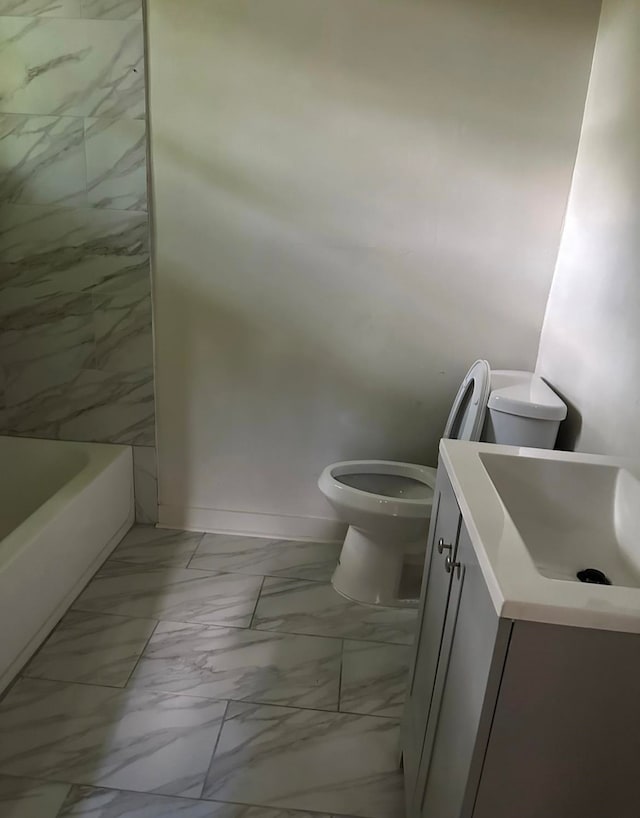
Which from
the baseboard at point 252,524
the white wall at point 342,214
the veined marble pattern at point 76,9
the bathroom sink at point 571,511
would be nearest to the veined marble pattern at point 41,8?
the veined marble pattern at point 76,9

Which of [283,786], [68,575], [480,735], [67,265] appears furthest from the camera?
[67,265]

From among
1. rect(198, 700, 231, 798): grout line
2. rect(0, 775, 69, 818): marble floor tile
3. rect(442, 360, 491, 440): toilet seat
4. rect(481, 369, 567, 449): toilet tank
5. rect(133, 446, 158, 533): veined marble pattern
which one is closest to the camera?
rect(0, 775, 69, 818): marble floor tile

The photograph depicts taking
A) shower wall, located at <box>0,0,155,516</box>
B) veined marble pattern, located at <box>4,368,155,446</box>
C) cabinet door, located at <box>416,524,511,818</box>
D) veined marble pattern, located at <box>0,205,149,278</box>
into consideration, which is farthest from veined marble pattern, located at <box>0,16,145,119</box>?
cabinet door, located at <box>416,524,511,818</box>

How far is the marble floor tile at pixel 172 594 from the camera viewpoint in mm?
2252

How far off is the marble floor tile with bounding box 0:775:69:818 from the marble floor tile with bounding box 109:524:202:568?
1.01m

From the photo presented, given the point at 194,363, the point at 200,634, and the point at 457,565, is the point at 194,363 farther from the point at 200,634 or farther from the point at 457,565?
the point at 457,565

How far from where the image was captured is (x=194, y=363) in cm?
260

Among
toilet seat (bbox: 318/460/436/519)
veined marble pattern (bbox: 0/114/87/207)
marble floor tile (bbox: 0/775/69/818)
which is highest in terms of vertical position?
veined marble pattern (bbox: 0/114/87/207)

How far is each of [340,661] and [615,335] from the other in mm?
1278

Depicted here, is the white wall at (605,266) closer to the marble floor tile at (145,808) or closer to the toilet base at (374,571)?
the toilet base at (374,571)

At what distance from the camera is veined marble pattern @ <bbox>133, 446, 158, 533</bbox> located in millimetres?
2721

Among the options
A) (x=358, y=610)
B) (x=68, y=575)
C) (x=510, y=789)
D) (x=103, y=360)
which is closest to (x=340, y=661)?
(x=358, y=610)

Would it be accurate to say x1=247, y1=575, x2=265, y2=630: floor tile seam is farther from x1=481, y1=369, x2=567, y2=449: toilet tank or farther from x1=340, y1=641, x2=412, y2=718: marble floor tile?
x1=481, y1=369, x2=567, y2=449: toilet tank

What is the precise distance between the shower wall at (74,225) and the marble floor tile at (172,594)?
0.51 meters
